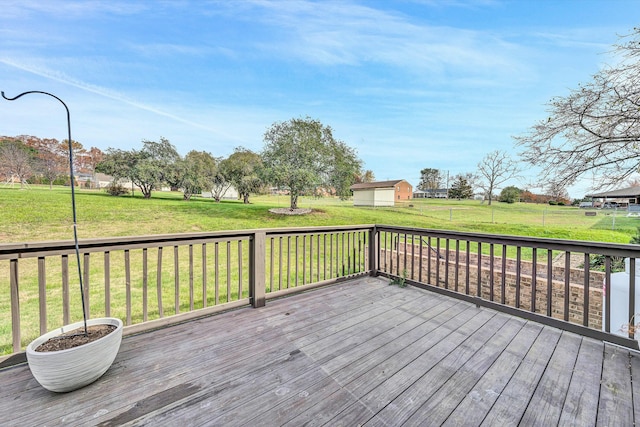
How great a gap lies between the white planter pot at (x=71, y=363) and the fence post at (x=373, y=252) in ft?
10.9

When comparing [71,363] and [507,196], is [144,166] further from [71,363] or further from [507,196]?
[507,196]

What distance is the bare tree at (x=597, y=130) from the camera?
15.0 feet

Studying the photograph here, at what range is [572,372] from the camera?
180 centimetres

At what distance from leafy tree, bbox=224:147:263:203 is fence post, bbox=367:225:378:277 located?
1200 cm

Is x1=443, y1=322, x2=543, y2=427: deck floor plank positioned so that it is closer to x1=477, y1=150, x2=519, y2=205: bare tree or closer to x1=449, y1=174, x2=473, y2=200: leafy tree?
x1=477, y1=150, x2=519, y2=205: bare tree

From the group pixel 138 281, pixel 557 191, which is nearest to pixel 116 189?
pixel 138 281

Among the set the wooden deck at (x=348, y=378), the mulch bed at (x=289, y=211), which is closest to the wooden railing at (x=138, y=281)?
the wooden deck at (x=348, y=378)

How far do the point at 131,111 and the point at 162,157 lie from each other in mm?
9764

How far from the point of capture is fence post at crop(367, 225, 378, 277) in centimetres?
414

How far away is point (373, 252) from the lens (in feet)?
13.9

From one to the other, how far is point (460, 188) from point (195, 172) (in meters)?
24.1

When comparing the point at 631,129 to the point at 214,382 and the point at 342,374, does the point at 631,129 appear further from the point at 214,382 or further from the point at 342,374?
the point at 214,382

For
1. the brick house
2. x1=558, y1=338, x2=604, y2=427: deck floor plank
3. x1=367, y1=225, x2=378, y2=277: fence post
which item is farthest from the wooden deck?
the brick house

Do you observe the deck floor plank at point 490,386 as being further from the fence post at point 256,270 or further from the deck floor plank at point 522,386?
the fence post at point 256,270
